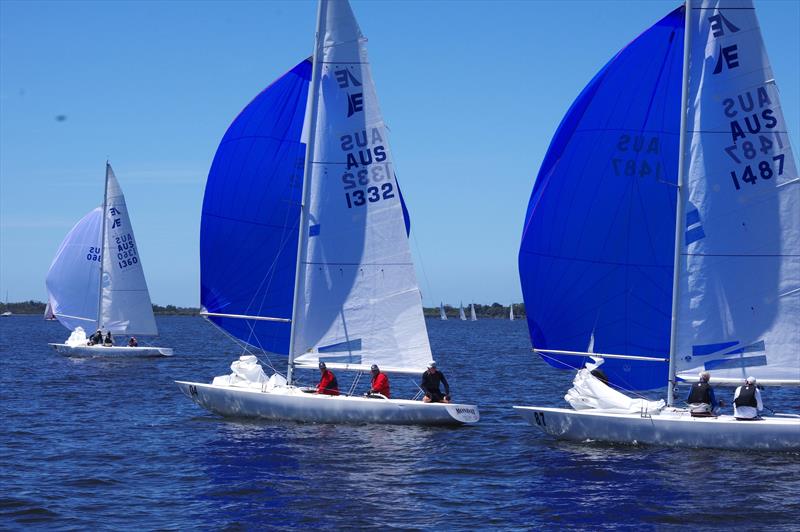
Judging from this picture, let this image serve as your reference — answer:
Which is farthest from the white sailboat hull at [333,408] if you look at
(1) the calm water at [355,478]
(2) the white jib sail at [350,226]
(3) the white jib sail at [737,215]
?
(3) the white jib sail at [737,215]

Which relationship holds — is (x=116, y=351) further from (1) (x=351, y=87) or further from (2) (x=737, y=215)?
(2) (x=737, y=215)

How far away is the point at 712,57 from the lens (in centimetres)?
2006

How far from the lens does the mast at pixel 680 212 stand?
20047 millimetres

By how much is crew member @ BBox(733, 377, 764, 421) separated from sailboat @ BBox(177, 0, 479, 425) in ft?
24.1

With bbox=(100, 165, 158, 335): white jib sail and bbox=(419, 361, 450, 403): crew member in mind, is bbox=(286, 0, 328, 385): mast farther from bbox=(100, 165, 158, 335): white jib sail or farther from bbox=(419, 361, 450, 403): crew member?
bbox=(100, 165, 158, 335): white jib sail

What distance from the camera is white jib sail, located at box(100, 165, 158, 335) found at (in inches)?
1997

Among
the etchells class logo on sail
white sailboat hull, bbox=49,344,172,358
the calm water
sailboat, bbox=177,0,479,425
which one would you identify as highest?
the etchells class logo on sail

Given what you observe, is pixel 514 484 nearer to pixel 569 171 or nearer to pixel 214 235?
pixel 569 171

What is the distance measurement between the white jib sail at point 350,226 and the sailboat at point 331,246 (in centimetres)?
2

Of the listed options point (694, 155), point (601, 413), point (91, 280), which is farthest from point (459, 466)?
point (91, 280)

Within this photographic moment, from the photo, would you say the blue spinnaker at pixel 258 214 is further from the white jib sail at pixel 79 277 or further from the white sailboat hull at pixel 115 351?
the white jib sail at pixel 79 277

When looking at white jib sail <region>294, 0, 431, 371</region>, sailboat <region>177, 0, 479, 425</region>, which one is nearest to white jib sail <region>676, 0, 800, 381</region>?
sailboat <region>177, 0, 479, 425</region>

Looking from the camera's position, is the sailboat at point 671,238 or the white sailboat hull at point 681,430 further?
the sailboat at point 671,238

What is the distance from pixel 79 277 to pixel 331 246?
3158 centimetres
